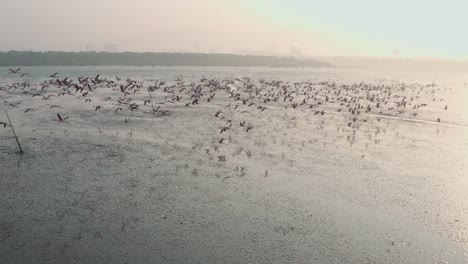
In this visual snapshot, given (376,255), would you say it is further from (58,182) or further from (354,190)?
(58,182)

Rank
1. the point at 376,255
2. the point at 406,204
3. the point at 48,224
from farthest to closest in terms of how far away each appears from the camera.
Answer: the point at 406,204 < the point at 48,224 < the point at 376,255

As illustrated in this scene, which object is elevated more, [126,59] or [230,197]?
[126,59]

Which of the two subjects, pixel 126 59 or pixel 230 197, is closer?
pixel 230 197

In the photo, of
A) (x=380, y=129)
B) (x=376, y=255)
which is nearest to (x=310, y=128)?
(x=380, y=129)

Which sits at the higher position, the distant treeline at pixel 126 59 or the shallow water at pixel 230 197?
the distant treeline at pixel 126 59

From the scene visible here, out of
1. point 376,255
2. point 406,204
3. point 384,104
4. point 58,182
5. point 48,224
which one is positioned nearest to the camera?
point 376,255

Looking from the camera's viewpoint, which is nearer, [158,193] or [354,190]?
[158,193]

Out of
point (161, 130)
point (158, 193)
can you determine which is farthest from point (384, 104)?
point (158, 193)

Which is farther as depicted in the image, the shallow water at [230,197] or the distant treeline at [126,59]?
the distant treeline at [126,59]
